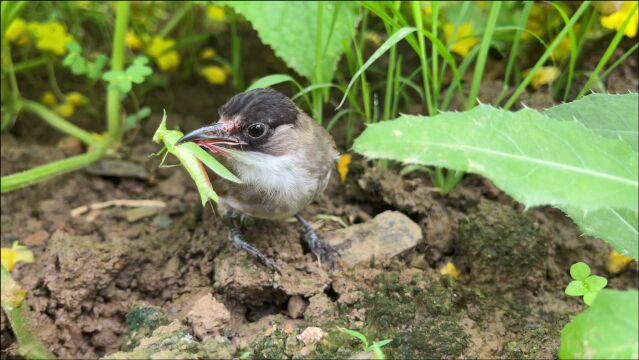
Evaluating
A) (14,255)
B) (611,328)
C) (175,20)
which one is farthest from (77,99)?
(611,328)

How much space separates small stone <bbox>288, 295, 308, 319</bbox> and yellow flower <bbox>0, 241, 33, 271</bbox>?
1396mm

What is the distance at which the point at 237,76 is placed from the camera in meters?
4.42

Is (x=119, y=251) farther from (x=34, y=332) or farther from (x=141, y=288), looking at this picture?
(x=34, y=332)

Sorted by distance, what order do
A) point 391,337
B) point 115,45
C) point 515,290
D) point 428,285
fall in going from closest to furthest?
point 391,337
point 428,285
point 515,290
point 115,45

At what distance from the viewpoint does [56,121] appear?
4188 mm

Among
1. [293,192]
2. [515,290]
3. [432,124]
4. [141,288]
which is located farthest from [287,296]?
[432,124]

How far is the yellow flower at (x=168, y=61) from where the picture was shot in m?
4.55

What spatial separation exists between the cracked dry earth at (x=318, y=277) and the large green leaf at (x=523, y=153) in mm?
893

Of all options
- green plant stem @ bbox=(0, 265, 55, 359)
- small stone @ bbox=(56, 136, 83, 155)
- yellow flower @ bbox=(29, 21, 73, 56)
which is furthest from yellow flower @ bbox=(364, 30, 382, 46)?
green plant stem @ bbox=(0, 265, 55, 359)

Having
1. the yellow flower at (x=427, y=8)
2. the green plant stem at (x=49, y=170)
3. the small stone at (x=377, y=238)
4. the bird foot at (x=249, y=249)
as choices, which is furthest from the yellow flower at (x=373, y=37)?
the green plant stem at (x=49, y=170)

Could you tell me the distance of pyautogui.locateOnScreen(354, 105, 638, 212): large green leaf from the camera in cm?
192

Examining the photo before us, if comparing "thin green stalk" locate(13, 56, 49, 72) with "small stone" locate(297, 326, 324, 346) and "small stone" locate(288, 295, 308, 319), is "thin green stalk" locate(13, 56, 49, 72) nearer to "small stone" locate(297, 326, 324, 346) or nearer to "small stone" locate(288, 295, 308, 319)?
"small stone" locate(288, 295, 308, 319)

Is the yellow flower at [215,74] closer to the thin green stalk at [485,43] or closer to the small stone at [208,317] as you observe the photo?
the thin green stalk at [485,43]

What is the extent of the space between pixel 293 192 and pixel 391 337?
851 millimetres
